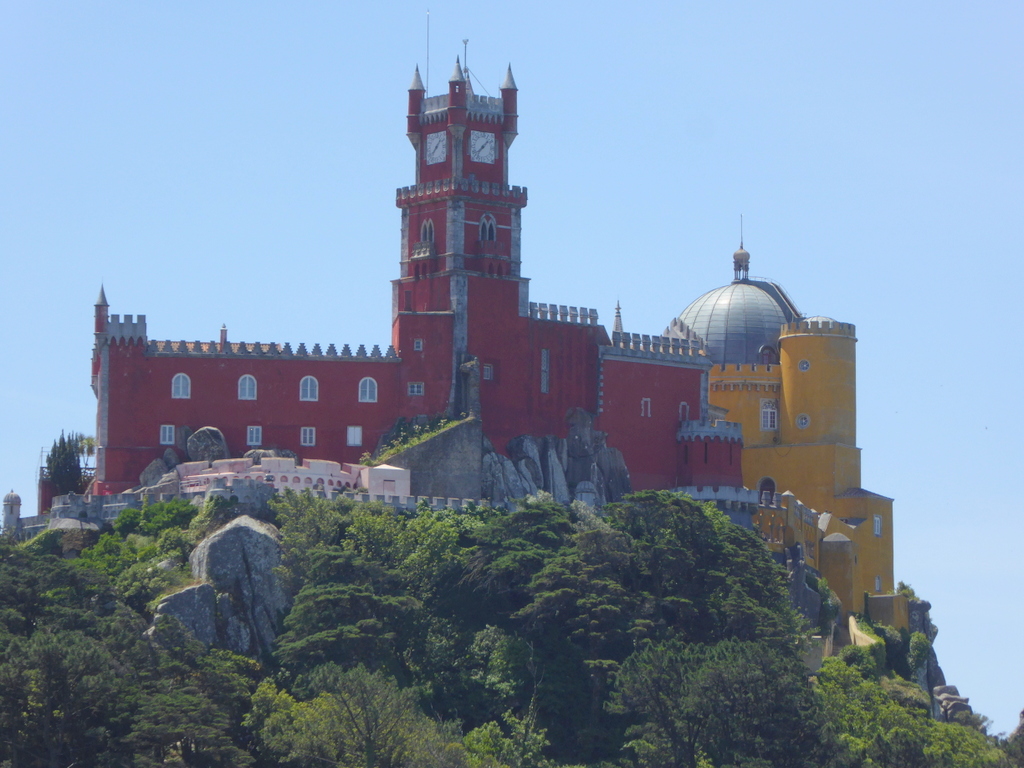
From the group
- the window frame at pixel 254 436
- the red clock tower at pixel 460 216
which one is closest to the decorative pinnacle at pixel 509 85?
the red clock tower at pixel 460 216

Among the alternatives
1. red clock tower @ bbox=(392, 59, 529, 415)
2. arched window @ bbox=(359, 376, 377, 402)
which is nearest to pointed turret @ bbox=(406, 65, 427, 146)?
red clock tower @ bbox=(392, 59, 529, 415)

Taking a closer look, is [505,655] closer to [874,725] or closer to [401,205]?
[874,725]

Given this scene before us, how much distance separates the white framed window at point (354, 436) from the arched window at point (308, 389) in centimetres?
204

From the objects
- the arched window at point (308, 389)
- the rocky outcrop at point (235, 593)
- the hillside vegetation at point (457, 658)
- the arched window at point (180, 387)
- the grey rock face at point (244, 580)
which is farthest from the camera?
the arched window at point (308, 389)

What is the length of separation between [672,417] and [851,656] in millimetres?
15052

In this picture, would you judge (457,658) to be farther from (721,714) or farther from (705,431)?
(705,431)

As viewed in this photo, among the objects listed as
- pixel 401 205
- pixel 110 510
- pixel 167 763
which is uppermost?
pixel 401 205

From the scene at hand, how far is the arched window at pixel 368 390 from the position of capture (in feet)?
327

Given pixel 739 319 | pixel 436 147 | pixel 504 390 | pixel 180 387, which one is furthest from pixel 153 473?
pixel 739 319

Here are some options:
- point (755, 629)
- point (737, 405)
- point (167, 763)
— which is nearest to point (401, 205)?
point (737, 405)

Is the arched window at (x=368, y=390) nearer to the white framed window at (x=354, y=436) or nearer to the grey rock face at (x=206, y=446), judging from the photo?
the white framed window at (x=354, y=436)

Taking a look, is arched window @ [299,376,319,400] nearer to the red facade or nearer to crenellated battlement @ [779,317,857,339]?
the red facade

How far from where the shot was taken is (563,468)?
10238 centimetres

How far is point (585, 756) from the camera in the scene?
83875 mm
